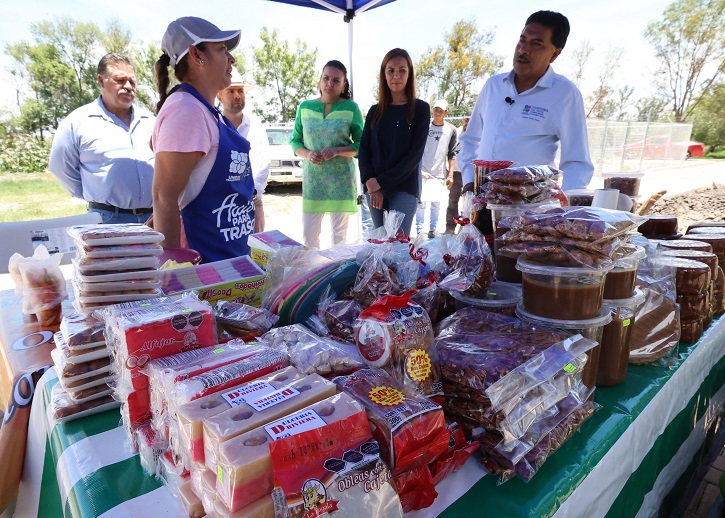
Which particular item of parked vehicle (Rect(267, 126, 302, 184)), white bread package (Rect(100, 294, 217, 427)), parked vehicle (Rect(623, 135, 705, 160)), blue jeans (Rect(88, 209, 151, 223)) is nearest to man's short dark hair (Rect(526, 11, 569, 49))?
white bread package (Rect(100, 294, 217, 427))

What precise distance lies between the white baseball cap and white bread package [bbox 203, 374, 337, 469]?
64.6 inches

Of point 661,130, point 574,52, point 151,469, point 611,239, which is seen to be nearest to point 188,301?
point 151,469

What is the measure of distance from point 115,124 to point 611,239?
3.68 meters

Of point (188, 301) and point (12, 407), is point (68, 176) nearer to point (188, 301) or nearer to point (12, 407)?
point (12, 407)

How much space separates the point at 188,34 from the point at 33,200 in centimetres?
1280

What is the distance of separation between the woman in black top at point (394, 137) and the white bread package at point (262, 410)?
10.2ft

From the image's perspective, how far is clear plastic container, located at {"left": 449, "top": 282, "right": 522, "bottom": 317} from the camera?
4.14 feet

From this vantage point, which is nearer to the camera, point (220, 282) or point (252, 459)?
point (252, 459)

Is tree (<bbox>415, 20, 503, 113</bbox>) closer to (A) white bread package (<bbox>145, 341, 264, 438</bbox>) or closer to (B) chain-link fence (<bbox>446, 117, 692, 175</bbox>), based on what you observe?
(B) chain-link fence (<bbox>446, 117, 692, 175</bbox>)

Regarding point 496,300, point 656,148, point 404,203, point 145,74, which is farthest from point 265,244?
point 145,74

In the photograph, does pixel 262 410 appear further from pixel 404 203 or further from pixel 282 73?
pixel 282 73

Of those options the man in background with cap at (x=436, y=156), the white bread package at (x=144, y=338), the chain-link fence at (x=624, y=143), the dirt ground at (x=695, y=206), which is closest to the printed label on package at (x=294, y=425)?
the white bread package at (x=144, y=338)

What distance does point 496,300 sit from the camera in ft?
4.20

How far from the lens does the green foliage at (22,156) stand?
1684cm
